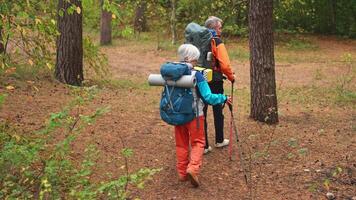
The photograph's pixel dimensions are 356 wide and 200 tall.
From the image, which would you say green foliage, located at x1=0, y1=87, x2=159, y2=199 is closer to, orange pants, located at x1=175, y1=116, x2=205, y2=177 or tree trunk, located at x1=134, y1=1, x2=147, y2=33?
orange pants, located at x1=175, y1=116, x2=205, y2=177

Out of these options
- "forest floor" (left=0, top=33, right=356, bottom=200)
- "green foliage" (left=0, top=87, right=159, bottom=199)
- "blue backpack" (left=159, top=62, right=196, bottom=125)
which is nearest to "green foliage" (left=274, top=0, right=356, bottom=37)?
"forest floor" (left=0, top=33, right=356, bottom=200)

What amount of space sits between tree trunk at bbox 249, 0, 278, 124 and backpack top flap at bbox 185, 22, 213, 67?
127 cm

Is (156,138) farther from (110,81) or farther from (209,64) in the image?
(110,81)

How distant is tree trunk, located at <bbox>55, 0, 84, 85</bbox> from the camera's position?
1003cm

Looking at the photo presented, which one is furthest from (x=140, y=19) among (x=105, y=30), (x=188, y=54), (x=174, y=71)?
(x=174, y=71)

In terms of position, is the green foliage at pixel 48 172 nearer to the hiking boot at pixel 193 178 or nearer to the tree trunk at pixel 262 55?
the hiking boot at pixel 193 178

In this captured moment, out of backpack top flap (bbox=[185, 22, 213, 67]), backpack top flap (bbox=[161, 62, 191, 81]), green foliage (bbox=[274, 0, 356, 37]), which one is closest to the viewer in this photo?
backpack top flap (bbox=[161, 62, 191, 81])

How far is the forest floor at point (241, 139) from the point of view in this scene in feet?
18.5

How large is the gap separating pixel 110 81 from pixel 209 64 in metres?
5.71

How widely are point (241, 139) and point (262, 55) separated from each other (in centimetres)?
131

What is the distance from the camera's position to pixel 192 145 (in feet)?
18.4

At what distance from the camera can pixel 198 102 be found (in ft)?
18.2

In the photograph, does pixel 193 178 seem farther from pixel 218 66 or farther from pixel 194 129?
pixel 218 66

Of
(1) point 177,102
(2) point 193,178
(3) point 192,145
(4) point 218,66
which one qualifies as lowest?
(2) point 193,178
